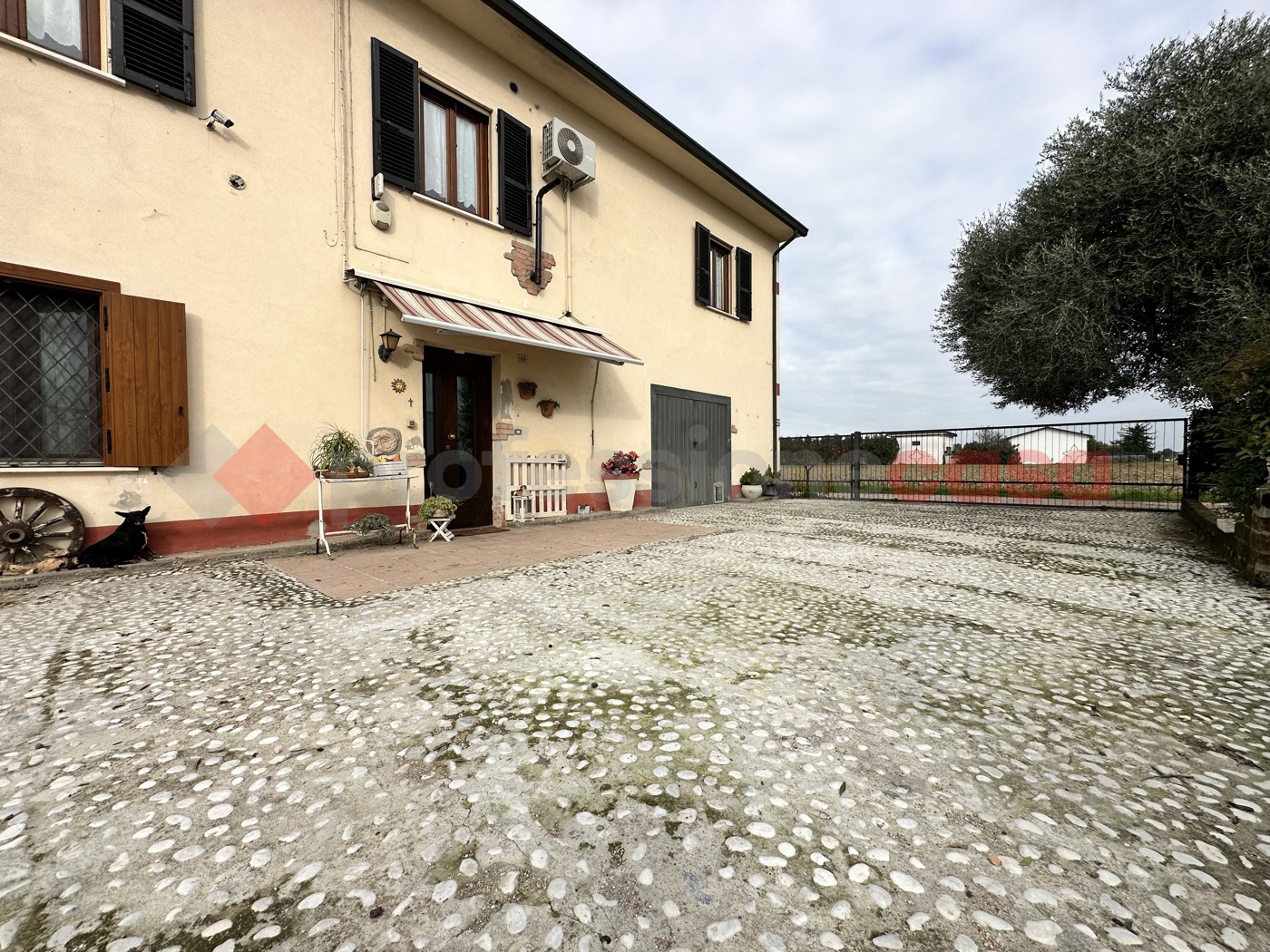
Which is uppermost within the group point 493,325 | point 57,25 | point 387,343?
point 57,25

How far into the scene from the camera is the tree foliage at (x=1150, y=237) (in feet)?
24.7

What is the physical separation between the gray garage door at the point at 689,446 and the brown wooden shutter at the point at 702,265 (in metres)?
1.95

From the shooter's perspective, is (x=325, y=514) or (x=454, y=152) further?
(x=454, y=152)

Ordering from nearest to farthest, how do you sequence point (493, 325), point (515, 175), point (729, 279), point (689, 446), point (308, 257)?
point (308, 257) → point (493, 325) → point (515, 175) → point (689, 446) → point (729, 279)

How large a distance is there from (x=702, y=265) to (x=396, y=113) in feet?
19.4

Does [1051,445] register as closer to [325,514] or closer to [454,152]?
[454,152]

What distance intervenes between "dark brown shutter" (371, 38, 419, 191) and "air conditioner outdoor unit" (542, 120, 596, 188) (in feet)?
5.84

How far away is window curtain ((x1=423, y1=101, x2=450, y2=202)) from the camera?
20.0 ft

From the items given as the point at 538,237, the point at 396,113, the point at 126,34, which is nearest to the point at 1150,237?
the point at 538,237

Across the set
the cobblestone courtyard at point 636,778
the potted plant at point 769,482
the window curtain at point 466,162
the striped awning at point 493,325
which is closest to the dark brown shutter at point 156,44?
the striped awning at point 493,325

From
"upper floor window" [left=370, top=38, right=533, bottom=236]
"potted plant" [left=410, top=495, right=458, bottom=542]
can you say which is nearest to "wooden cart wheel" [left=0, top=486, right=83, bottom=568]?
→ "potted plant" [left=410, top=495, right=458, bottom=542]

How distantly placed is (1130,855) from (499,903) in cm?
143

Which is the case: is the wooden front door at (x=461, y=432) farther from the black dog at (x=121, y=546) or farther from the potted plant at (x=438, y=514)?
the black dog at (x=121, y=546)

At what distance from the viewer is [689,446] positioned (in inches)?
385
